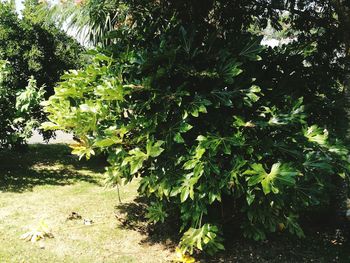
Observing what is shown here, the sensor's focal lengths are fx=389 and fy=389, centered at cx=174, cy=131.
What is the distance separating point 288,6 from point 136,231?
3.97 meters

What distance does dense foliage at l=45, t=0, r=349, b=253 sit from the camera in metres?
3.99

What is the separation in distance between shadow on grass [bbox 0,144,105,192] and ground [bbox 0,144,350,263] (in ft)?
0.22

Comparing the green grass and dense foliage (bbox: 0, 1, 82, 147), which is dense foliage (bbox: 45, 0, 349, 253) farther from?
dense foliage (bbox: 0, 1, 82, 147)

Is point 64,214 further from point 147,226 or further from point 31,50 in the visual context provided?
point 31,50

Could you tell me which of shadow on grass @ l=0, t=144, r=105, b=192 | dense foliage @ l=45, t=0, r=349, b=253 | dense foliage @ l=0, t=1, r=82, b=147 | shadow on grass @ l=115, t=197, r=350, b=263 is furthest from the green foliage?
shadow on grass @ l=115, t=197, r=350, b=263

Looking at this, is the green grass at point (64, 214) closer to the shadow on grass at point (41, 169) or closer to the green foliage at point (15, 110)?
the shadow on grass at point (41, 169)

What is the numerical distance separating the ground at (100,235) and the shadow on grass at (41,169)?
0.22ft

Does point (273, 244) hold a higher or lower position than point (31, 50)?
lower

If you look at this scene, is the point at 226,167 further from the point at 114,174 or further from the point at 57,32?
the point at 57,32

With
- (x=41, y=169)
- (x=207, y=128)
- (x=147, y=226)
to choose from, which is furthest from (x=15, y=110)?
(x=207, y=128)

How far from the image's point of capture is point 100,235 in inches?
212

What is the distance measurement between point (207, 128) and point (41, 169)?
18.8 feet

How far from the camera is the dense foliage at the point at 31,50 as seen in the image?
350 inches

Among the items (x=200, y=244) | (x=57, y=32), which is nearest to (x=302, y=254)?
(x=200, y=244)
